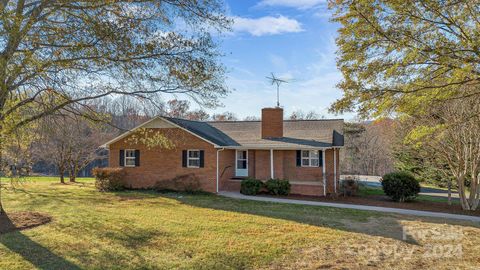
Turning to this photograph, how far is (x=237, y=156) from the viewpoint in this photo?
20.7 m

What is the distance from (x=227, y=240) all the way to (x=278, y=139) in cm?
1268

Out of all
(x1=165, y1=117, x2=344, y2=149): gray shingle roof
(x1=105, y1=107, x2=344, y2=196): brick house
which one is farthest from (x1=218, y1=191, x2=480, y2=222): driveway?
(x1=165, y1=117, x2=344, y2=149): gray shingle roof

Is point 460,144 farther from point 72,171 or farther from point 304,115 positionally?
point 304,115

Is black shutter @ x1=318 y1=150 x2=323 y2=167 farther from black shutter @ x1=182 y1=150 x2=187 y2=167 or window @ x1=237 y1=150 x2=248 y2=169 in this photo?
black shutter @ x1=182 y1=150 x2=187 y2=167

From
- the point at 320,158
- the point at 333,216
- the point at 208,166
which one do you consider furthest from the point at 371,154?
the point at 333,216

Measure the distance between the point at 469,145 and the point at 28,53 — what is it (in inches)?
657

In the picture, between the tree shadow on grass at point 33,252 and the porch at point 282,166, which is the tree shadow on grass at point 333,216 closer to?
the porch at point 282,166

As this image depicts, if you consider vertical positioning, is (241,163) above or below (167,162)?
below

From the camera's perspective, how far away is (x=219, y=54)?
32.0ft

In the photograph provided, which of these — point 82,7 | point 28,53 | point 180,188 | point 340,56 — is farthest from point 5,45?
point 180,188

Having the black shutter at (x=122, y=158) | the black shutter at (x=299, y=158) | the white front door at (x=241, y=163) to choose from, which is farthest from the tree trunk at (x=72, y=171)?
the black shutter at (x=299, y=158)

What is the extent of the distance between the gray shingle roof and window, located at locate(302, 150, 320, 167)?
2.28 feet

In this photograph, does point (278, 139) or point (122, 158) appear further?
point (278, 139)

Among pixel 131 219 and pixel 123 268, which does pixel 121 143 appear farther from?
pixel 123 268
